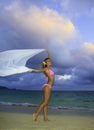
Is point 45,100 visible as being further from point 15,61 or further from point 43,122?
point 15,61

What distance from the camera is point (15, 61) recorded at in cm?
538

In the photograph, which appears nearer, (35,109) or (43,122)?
(43,122)

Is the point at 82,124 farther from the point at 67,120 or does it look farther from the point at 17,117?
the point at 17,117

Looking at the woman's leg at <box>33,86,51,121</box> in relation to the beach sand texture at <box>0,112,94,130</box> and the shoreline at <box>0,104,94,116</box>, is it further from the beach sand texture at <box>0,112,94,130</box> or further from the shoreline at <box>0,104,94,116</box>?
the shoreline at <box>0,104,94,116</box>

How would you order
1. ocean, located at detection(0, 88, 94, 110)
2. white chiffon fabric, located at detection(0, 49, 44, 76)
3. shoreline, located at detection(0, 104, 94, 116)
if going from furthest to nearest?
shoreline, located at detection(0, 104, 94, 116)
ocean, located at detection(0, 88, 94, 110)
white chiffon fabric, located at detection(0, 49, 44, 76)

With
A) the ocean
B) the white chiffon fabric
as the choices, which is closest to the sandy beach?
the ocean

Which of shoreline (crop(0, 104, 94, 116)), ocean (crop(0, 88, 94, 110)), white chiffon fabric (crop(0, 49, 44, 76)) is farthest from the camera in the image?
shoreline (crop(0, 104, 94, 116))

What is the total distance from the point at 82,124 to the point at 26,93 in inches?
34.0

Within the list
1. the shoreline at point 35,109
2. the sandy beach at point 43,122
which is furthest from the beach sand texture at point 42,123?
the shoreline at point 35,109

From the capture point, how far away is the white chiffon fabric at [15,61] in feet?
17.5

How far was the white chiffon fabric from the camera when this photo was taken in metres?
5.34

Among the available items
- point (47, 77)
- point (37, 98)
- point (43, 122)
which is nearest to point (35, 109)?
point (37, 98)

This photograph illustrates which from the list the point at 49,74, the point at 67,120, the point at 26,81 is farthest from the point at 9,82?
the point at 67,120

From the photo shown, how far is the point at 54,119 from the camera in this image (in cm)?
561
